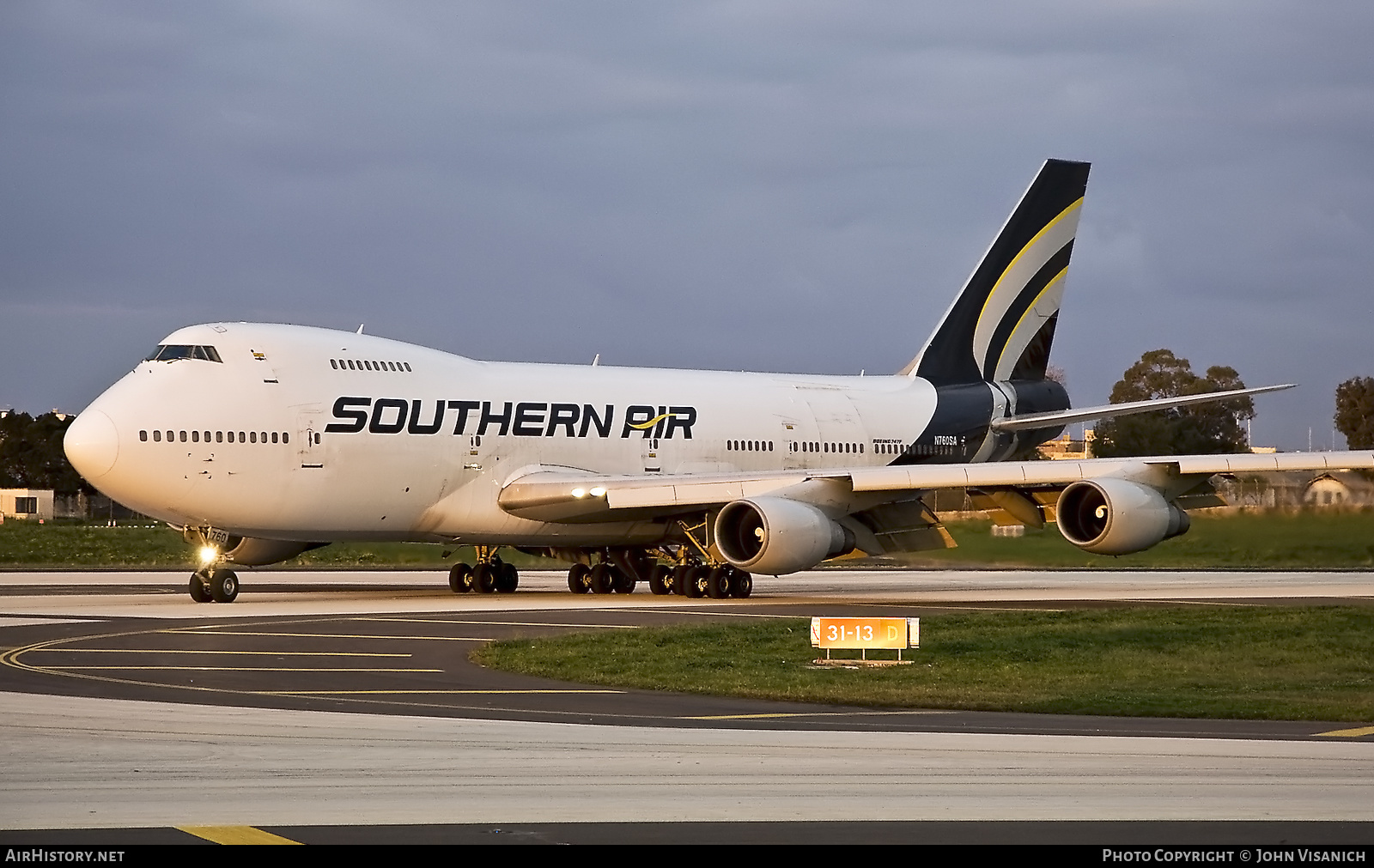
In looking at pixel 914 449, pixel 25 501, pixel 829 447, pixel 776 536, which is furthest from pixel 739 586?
pixel 25 501

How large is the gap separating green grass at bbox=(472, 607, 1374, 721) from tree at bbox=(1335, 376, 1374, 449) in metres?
66.4

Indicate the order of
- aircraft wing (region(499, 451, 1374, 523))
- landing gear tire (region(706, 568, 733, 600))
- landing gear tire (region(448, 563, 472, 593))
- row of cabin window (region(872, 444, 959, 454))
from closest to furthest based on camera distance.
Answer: aircraft wing (region(499, 451, 1374, 523)) < landing gear tire (region(706, 568, 733, 600)) < landing gear tire (region(448, 563, 472, 593)) < row of cabin window (region(872, 444, 959, 454))

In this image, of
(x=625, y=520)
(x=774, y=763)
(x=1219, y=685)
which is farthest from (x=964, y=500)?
(x=774, y=763)

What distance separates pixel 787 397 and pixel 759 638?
18.6 m

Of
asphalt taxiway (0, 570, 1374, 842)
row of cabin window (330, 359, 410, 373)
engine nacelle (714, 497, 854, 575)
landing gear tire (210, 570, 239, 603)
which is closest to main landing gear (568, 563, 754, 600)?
engine nacelle (714, 497, 854, 575)

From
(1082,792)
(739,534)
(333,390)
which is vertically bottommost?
(1082,792)

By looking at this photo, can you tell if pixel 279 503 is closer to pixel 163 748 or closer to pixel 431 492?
pixel 431 492

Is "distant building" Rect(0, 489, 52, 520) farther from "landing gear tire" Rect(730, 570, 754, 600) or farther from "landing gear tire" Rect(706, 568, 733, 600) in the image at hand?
"landing gear tire" Rect(730, 570, 754, 600)

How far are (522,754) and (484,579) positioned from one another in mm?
24668

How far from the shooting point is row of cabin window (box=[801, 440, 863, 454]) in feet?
132

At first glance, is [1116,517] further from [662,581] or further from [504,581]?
[504,581]

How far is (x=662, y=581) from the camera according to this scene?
1414 inches

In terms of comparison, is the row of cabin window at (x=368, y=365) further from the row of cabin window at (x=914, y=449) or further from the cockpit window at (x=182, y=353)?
the row of cabin window at (x=914, y=449)

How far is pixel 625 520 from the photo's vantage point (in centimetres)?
3591
